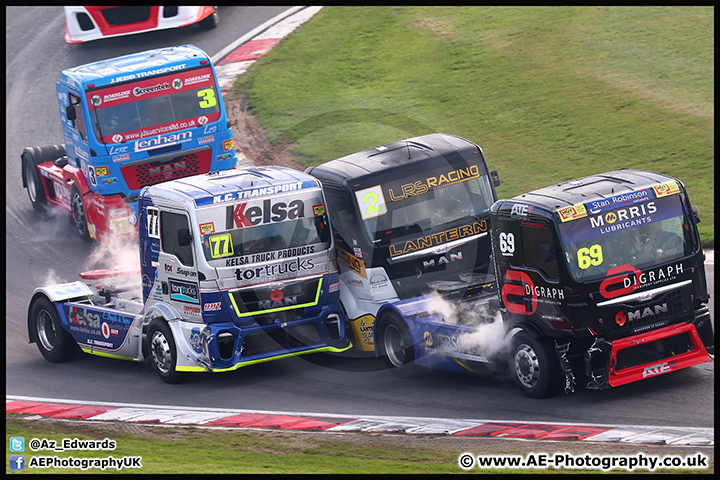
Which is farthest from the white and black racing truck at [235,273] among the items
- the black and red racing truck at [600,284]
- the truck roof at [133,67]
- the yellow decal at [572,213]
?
the truck roof at [133,67]

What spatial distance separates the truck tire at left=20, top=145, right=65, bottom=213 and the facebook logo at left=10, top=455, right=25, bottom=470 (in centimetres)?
1225

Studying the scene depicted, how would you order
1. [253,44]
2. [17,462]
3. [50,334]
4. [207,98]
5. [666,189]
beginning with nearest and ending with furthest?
[17,462], [666,189], [50,334], [207,98], [253,44]

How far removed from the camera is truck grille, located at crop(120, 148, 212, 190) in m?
19.4

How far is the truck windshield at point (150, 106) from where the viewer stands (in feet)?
62.6

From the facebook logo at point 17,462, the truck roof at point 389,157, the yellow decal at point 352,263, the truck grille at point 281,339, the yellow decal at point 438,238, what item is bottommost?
the truck grille at point 281,339

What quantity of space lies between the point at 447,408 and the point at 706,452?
329 cm

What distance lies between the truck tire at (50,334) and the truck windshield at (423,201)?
5242 millimetres

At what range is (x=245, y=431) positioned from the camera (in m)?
11.6

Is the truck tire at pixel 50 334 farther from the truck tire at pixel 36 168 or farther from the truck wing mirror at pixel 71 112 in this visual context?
the truck tire at pixel 36 168

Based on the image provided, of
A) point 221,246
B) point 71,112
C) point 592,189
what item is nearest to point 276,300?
point 221,246

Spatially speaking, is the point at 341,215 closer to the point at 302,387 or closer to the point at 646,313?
the point at 302,387

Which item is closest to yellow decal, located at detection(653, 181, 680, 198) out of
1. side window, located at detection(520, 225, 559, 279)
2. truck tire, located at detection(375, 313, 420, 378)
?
side window, located at detection(520, 225, 559, 279)

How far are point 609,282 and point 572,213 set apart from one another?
0.87 meters

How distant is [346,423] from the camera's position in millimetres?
11750
